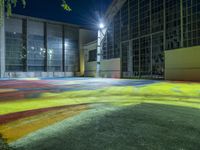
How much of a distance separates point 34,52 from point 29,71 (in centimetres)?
313

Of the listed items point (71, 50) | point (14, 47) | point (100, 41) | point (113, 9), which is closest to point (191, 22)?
point (113, 9)

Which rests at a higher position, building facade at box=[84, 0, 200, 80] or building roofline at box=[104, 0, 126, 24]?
building roofline at box=[104, 0, 126, 24]

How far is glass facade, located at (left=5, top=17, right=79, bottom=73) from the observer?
2817 cm

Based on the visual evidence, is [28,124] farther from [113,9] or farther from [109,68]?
[113,9]

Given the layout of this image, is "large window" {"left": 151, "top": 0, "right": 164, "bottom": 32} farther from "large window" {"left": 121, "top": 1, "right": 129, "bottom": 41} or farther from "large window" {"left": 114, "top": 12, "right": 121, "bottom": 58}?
"large window" {"left": 114, "top": 12, "right": 121, "bottom": 58}

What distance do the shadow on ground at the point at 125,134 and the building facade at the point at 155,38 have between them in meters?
13.3

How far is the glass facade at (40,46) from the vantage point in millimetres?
28172

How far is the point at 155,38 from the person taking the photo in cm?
1883

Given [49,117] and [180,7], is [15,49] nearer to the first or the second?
[180,7]

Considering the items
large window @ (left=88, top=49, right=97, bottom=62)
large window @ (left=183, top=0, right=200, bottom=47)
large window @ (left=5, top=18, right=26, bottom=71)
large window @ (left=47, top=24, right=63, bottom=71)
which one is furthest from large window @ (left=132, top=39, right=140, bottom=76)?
large window @ (left=5, top=18, right=26, bottom=71)

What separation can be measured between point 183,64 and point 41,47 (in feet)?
73.4

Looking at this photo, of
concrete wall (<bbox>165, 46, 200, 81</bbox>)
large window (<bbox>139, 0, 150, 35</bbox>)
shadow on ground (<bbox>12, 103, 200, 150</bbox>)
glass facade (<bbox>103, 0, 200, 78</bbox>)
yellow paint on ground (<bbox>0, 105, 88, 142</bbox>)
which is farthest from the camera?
large window (<bbox>139, 0, 150, 35</bbox>)

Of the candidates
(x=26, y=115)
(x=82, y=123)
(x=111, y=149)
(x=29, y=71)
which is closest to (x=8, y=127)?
(x=26, y=115)

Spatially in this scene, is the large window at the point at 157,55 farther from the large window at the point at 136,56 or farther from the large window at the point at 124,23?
the large window at the point at 124,23
